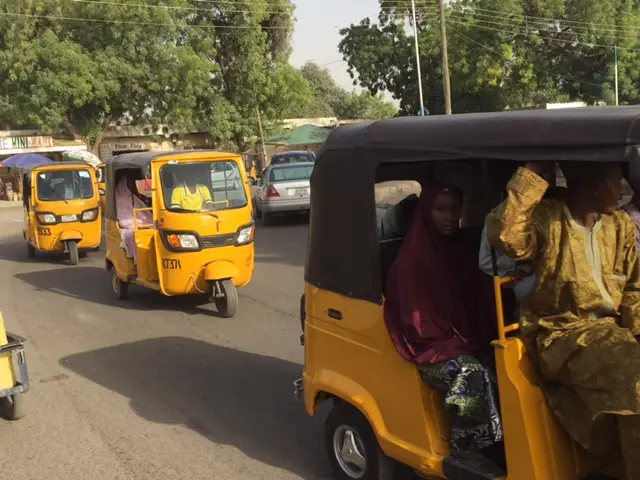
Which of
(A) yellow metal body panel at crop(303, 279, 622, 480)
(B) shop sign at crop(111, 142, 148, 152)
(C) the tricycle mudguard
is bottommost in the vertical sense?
(C) the tricycle mudguard

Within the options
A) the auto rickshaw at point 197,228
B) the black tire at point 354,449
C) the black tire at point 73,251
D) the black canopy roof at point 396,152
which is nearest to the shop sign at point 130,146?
the black tire at point 73,251

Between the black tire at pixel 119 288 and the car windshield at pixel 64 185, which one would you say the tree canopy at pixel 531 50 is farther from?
the black tire at pixel 119 288

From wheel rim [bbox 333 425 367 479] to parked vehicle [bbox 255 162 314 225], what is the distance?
45.3 ft

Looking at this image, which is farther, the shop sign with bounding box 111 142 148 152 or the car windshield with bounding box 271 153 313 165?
the shop sign with bounding box 111 142 148 152

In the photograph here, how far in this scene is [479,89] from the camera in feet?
124

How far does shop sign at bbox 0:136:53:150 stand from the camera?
35.9m

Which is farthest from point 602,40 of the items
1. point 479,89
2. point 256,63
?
point 256,63

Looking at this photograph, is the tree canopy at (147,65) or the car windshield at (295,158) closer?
the car windshield at (295,158)

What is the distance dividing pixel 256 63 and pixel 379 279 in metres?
35.1

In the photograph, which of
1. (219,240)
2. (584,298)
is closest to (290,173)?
(219,240)

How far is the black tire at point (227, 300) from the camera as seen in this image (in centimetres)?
874

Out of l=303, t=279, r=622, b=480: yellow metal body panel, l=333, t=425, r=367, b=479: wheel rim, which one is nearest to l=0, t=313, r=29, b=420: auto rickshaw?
l=303, t=279, r=622, b=480: yellow metal body panel

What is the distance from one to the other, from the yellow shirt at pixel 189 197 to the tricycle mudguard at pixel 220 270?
28.4 inches

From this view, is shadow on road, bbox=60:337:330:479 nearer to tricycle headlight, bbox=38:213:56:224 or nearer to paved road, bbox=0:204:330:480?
paved road, bbox=0:204:330:480
